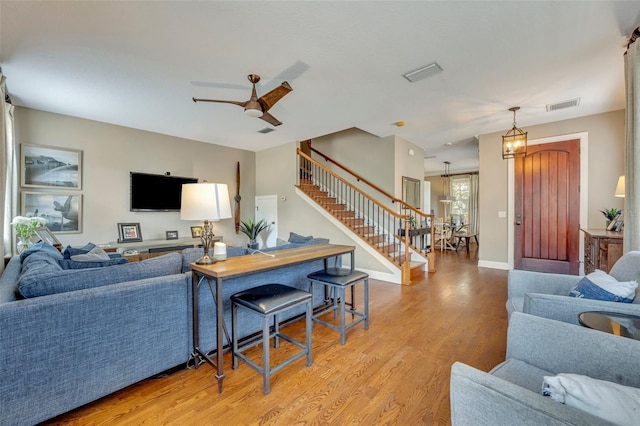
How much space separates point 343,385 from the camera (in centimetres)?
184

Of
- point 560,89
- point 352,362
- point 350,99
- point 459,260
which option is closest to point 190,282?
point 352,362

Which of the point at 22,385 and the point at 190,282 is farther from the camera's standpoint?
the point at 190,282

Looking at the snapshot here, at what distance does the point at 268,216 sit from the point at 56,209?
12.6ft

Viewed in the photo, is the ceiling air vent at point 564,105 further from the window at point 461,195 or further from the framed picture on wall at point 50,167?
the framed picture on wall at point 50,167

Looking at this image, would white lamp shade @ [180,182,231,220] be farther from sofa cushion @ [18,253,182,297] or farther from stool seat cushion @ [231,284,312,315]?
stool seat cushion @ [231,284,312,315]

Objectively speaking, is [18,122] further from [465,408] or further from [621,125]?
[621,125]

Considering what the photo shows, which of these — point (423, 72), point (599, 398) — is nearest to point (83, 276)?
point (599, 398)

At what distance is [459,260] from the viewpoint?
6.36m

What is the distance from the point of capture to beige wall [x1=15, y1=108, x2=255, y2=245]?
4207mm

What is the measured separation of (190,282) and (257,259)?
1.72ft

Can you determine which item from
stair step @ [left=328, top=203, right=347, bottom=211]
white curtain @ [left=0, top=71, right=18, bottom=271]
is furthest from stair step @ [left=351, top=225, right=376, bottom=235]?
white curtain @ [left=0, top=71, right=18, bottom=271]

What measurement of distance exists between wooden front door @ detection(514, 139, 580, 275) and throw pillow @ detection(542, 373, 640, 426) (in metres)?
Result: 5.17

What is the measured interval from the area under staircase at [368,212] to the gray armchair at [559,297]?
2.16 meters

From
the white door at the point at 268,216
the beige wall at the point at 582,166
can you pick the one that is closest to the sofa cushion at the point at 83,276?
the white door at the point at 268,216
